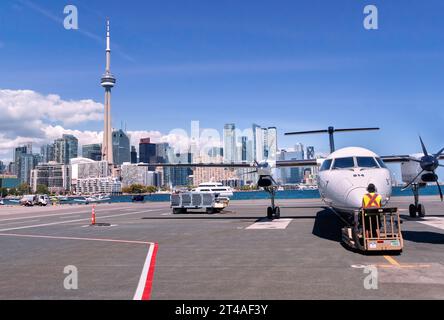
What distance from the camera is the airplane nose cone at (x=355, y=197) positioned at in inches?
516

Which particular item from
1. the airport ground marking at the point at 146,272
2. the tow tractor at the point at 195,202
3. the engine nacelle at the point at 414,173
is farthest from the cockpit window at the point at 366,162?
the tow tractor at the point at 195,202

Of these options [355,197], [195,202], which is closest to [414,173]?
[355,197]

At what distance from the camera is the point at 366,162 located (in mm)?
15320

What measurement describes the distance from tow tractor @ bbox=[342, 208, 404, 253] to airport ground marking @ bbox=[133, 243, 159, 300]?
A: 633 cm

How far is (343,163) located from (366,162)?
843 mm

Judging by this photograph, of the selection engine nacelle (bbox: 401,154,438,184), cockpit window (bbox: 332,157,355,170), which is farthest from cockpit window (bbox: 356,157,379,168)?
engine nacelle (bbox: 401,154,438,184)

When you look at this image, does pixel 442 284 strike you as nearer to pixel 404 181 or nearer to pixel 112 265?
pixel 112 265

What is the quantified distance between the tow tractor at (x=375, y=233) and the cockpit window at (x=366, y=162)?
2.51 m

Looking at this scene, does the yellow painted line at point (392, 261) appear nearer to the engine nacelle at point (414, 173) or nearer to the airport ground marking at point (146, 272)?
the airport ground marking at point (146, 272)

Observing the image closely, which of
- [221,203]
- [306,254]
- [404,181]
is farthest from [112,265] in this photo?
[221,203]

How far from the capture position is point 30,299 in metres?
7.62

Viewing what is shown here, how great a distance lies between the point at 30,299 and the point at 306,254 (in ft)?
25.7

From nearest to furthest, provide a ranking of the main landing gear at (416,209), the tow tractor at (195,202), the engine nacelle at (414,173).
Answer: the engine nacelle at (414,173) → the main landing gear at (416,209) → the tow tractor at (195,202)

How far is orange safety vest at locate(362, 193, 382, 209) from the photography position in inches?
506
